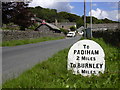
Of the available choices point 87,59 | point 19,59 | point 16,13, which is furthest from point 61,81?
point 16,13

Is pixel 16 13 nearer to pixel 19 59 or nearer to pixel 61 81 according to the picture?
pixel 19 59

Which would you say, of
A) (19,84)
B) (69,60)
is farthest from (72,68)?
(19,84)

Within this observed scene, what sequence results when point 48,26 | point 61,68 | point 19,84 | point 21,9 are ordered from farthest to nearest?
point 48,26
point 21,9
point 61,68
point 19,84

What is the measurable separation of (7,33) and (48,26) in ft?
160

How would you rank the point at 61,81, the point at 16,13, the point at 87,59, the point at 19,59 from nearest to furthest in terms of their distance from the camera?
the point at 61,81 < the point at 87,59 < the point at 19,59 < the point at 16,13

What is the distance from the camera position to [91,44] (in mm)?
5305

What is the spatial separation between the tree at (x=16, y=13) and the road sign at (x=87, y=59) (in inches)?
786

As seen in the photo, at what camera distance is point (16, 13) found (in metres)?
26.0

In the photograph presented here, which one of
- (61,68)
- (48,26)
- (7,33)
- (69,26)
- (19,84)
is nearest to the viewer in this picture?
(19,84)

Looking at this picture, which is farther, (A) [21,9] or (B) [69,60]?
(A) [21,9]

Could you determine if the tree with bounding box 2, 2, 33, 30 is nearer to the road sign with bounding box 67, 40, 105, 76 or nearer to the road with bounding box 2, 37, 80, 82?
the road with bounding box 2, 37, 80, 82

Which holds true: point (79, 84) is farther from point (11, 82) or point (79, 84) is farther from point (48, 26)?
point (48, 26)

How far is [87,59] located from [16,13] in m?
22.1

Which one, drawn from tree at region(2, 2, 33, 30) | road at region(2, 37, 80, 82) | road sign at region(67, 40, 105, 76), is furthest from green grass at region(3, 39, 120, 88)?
tree at region(2, 2, 33, 30)
